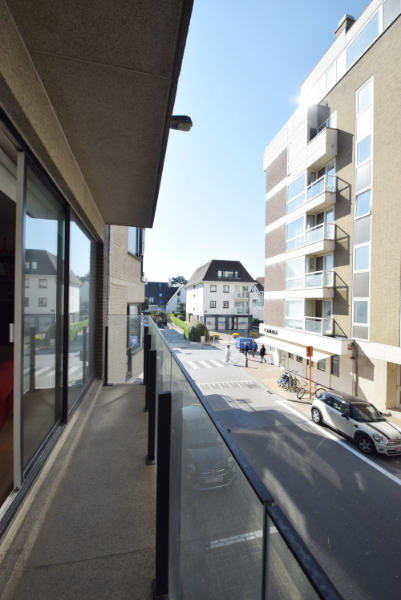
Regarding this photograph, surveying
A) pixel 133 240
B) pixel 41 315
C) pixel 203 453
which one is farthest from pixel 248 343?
pixel 203 453

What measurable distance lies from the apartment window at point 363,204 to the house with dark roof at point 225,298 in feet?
90.9

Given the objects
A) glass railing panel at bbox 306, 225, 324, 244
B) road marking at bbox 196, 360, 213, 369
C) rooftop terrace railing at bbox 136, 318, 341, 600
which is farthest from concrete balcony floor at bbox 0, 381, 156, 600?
road marking at bbox 196, 360, 213, 369

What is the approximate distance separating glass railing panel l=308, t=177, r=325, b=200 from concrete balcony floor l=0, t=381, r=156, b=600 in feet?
51.7

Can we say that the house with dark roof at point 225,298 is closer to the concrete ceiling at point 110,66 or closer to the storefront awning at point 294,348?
the storefront awning at point 294,348

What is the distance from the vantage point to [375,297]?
40.5 feet

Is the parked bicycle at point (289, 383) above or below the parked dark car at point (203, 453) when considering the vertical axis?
below

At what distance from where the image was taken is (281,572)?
1.99 ft

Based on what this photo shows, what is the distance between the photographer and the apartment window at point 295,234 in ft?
56.3

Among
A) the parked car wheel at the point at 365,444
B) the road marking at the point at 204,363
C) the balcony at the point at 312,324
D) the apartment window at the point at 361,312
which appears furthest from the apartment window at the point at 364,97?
the road marking at the point at 204,363

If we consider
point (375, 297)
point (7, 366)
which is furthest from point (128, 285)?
point (375, 297)

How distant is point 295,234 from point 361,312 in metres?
6.81

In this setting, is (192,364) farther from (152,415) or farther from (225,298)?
(225,298)

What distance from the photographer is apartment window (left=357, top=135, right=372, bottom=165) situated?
42.5 ft

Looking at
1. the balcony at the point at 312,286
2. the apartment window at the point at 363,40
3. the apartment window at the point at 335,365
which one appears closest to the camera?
the apartment window at the point at 363,40
